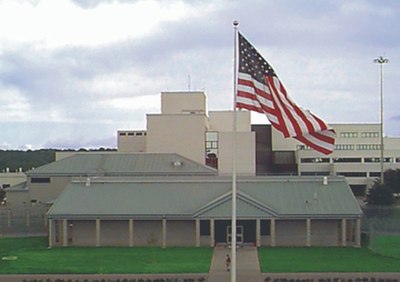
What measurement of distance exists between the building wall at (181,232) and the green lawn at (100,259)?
2950mm

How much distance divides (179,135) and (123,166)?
37.4 feet

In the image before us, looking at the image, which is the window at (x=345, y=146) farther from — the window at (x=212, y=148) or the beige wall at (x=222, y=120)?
the window at (x=212, y=148)

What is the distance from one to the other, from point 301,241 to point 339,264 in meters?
12.8

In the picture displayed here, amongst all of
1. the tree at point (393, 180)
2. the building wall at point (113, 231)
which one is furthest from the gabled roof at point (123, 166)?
the tree at point (393, 180)

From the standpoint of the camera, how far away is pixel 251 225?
60406 millimetres

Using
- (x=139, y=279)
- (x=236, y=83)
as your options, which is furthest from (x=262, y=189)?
(x=236, y=83)

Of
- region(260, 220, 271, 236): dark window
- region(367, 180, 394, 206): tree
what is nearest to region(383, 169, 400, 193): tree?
region(367, 180, 394, 206): tree

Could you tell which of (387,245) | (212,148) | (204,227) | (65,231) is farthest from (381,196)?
(65,231)

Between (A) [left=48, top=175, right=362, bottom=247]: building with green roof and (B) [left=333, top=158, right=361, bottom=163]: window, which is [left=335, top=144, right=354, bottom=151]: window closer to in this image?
(B) [left=333, top=158, right=361, bottom=163]: window

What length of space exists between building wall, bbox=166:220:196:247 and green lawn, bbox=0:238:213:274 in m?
2.95

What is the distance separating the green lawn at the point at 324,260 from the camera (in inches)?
1758

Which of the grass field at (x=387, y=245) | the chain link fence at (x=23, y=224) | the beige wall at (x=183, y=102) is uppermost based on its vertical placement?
the beige wall at (x=183, y=102)

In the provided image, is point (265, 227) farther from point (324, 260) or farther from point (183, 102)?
point (183, 102)

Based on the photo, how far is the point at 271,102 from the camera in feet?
79.7
